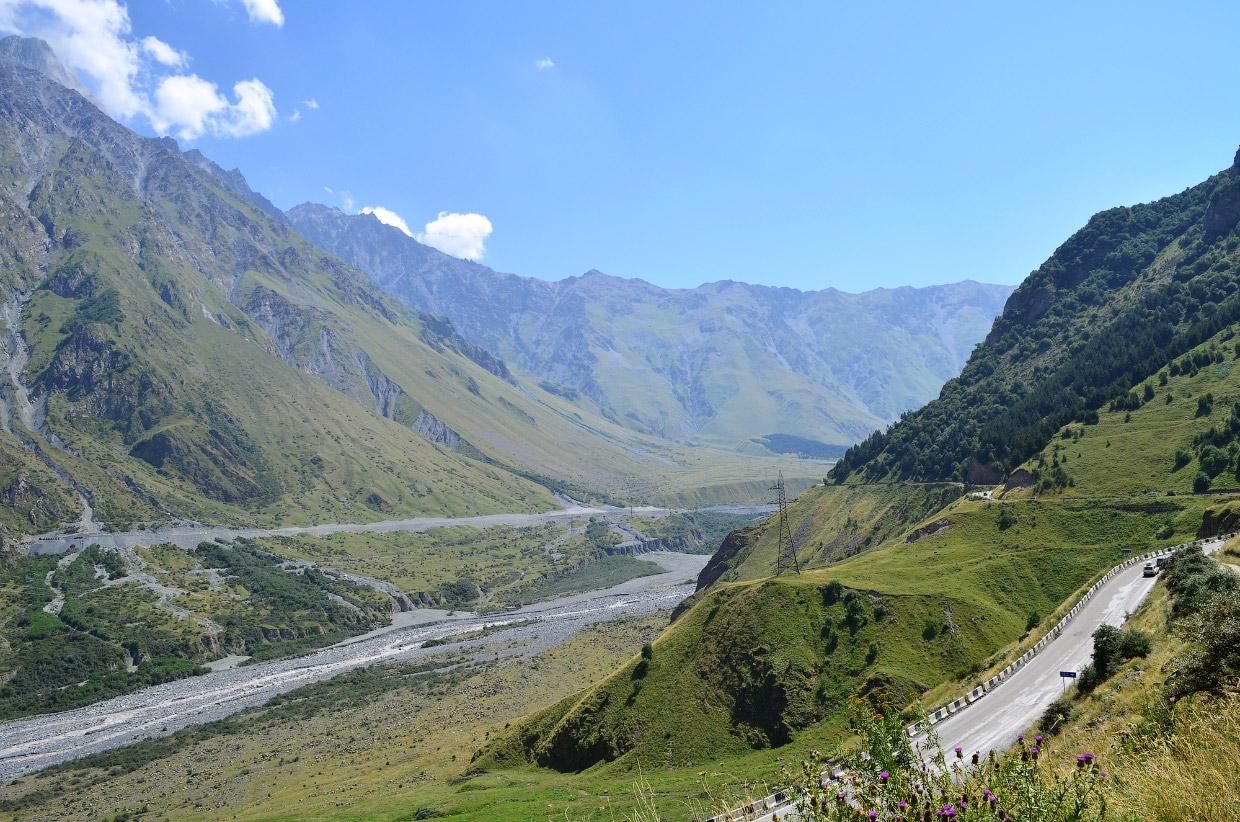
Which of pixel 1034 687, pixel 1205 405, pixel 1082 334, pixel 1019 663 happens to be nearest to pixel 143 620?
pixel 1019 663

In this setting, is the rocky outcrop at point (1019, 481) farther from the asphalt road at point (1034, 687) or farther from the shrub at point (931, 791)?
the shrub at point (931, 791)

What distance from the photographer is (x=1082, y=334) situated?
158 meters

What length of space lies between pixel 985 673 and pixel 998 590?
91.9 feet

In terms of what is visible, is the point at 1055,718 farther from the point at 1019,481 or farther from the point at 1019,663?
the point at 1019,481

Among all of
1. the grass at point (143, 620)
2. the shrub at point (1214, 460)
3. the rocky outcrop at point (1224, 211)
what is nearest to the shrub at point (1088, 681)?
the shrub at point (1214, 460)

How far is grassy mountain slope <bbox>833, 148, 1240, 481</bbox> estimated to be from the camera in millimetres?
120625

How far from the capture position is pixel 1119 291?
16900 cm

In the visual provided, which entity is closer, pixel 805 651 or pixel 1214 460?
pixel 805 651

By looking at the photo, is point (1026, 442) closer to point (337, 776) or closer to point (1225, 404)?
point (1225, 404)

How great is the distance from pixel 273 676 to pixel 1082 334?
188 m

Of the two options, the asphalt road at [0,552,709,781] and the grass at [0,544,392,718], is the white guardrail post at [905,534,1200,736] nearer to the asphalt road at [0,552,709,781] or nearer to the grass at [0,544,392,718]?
the asphalt road at [0,552,709,781]

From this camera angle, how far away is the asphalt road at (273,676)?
10288 cm

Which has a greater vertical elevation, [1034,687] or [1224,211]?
[1224,211]

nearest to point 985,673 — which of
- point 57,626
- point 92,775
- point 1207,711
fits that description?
point 1207,711
